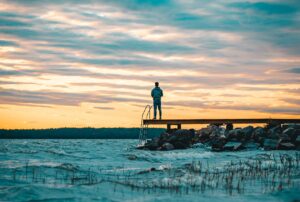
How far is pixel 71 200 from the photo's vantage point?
6754 millimetres

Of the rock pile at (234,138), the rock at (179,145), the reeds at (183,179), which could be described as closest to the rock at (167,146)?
the rock pile at (234,138)

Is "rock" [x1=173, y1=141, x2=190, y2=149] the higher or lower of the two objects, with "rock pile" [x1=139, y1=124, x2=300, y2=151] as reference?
lower

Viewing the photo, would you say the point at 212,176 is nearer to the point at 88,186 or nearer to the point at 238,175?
the point at 238,175

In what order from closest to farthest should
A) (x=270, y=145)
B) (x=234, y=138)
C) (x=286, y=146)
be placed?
(x=286, y=146) → (x=270, y=145) → (x=234, y=138)

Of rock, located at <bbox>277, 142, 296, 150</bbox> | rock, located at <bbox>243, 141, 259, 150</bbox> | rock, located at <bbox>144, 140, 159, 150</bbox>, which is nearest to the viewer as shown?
rock, located at <bbox>277, 142, 296, 150</bbox>

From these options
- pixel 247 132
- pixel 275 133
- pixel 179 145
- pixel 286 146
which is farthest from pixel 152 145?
pixel 286 146

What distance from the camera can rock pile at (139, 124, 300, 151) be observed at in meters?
19.4

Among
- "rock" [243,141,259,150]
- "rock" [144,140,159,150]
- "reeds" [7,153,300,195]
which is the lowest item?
"reeds" [7,153,300,195]

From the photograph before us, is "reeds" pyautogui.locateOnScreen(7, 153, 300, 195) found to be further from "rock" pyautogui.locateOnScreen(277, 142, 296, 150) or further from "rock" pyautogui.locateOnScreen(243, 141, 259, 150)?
"rock" pyautogui.locateOnScreen(243, 141, 259, 150)

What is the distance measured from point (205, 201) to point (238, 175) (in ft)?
10.4

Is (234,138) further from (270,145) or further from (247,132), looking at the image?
(270,145)

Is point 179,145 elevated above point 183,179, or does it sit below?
above

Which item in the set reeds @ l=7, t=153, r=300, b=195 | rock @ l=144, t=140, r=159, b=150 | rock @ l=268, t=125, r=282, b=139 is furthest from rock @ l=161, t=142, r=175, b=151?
reeds @ l=7, t=153, r=300, b=195

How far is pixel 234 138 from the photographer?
2273cm
